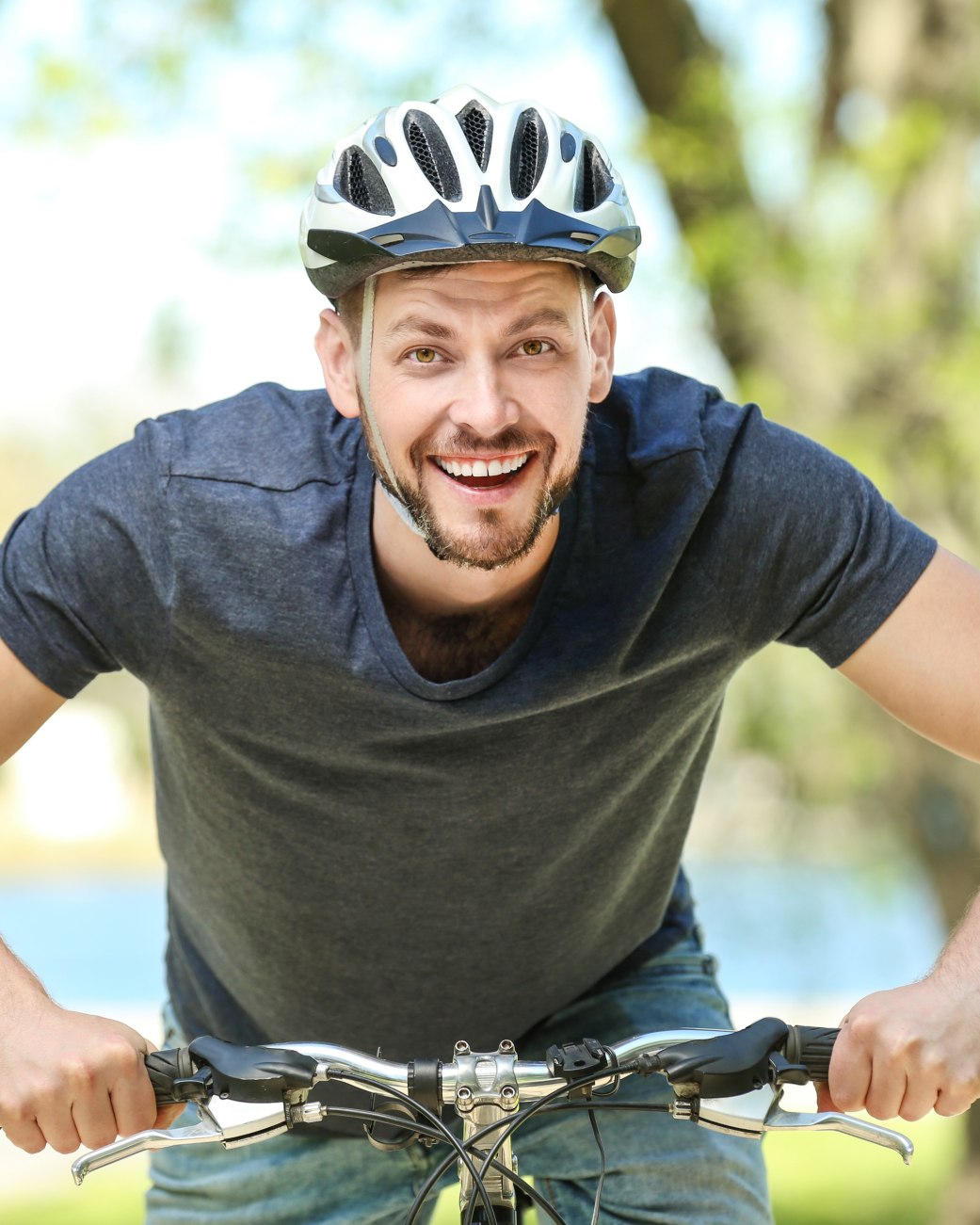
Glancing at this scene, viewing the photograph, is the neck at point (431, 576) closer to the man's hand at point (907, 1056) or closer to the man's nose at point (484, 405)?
the man's nose at point (484, 405)

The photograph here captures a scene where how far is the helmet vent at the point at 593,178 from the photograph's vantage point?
2953mm

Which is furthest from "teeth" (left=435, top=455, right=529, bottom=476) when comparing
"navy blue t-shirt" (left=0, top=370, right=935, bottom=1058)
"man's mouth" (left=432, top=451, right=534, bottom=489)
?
"navy blue t-shirt" (left=0, top=370, right=935, bottom=1058)

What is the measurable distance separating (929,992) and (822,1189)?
798cm

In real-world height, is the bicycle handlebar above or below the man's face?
below

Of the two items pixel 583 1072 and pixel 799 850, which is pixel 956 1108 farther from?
pixel 799 850

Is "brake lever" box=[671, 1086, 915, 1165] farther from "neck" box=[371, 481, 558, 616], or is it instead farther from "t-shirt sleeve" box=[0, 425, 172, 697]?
"t-shirt sleeve" box=[0, 425, 172, 697]

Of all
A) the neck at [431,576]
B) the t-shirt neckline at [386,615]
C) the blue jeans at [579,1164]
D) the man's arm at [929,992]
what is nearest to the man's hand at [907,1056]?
the man's arm at [929,992]

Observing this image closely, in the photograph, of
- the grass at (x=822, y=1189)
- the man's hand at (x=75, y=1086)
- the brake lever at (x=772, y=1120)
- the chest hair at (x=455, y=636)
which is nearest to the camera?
the brake lever at (x=772, y=1120)

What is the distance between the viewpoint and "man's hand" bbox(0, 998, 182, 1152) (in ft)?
7.02

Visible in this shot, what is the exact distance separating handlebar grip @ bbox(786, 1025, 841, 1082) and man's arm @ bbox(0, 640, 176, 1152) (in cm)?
90

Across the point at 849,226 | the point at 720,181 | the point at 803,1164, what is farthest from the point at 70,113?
the point at 803,1164

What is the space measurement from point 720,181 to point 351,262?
3.67 metres

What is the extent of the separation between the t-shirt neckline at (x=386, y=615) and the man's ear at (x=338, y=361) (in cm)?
14

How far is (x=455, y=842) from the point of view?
2855mm
